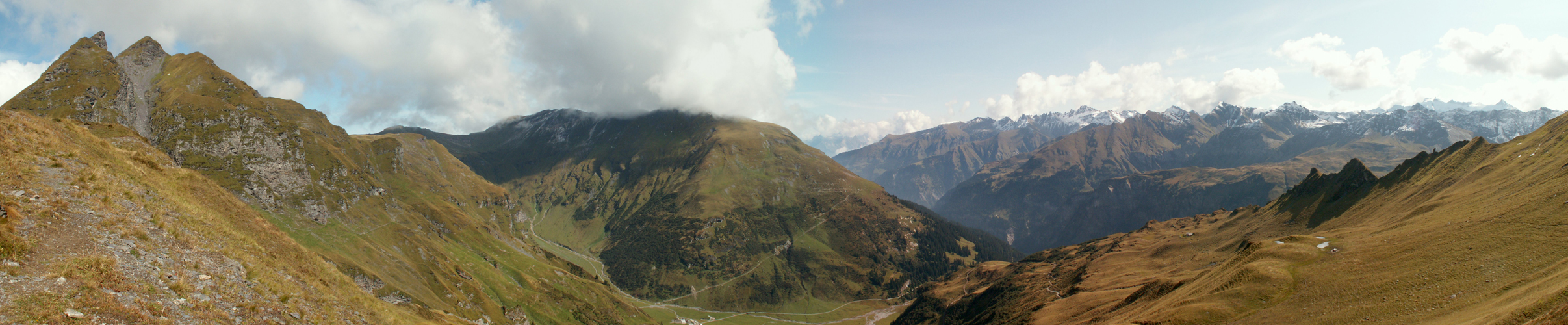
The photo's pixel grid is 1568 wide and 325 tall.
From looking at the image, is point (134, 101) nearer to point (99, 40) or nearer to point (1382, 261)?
point (99, 40)

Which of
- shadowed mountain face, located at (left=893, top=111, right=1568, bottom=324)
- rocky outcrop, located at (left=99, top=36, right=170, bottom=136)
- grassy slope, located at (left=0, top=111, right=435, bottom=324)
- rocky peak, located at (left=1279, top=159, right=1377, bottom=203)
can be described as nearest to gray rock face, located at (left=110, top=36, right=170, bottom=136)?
rocky outcrop, located at (left=99, top=36, right=170, bottom=136)

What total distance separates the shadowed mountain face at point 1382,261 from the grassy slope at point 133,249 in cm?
6955

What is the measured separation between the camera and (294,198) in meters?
176

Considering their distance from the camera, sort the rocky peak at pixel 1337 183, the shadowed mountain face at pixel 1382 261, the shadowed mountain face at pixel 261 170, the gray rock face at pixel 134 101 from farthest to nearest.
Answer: the gray rock face at pixel 134 101 → the shadowed mountain face at pixel 261 170 → the rocky peak at pixel 1337 183 → the shadowed mountain face at pixel 1382 261

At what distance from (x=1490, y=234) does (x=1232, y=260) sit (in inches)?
1102

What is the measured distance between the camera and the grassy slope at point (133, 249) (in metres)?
19.7

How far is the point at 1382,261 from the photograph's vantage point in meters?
68.1

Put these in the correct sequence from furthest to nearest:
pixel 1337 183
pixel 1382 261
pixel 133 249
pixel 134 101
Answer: pixel 134 101, pixel 1337 183, pixel 1382 261, pixel 133 249

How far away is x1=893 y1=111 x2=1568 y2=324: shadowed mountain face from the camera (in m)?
53.8

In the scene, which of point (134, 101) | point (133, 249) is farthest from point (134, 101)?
point (133, 249)

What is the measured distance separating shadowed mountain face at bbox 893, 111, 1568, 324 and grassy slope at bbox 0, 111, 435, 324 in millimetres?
69552

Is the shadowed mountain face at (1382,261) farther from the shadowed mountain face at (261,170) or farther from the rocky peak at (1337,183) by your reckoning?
the shadowed mountain face at (261,170)

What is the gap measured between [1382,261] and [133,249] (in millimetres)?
113611

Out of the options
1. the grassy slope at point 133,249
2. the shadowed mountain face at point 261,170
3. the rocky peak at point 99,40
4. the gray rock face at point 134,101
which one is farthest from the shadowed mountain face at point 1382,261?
the rocky peak at point 99,40
